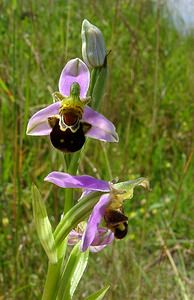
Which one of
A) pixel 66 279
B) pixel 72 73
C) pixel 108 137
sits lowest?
pixel 66 279

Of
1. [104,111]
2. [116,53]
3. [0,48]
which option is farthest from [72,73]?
[116,53]

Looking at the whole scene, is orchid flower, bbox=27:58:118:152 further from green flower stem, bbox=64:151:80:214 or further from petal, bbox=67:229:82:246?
petal, bbox=67:229:82:246

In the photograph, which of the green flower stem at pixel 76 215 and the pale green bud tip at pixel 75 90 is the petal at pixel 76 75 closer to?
the pale green bud tip at pixel 75 90

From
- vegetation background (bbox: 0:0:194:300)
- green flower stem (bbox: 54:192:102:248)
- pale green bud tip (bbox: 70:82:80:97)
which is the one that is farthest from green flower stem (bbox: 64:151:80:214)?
vegetation background (bbox: 0:0:194:300)

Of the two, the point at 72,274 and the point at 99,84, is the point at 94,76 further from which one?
the point at 72,274

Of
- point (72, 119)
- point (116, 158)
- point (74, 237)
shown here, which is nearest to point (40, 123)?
point (72, 119)

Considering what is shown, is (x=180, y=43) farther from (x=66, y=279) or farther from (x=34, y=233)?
(x=66, y=279)
